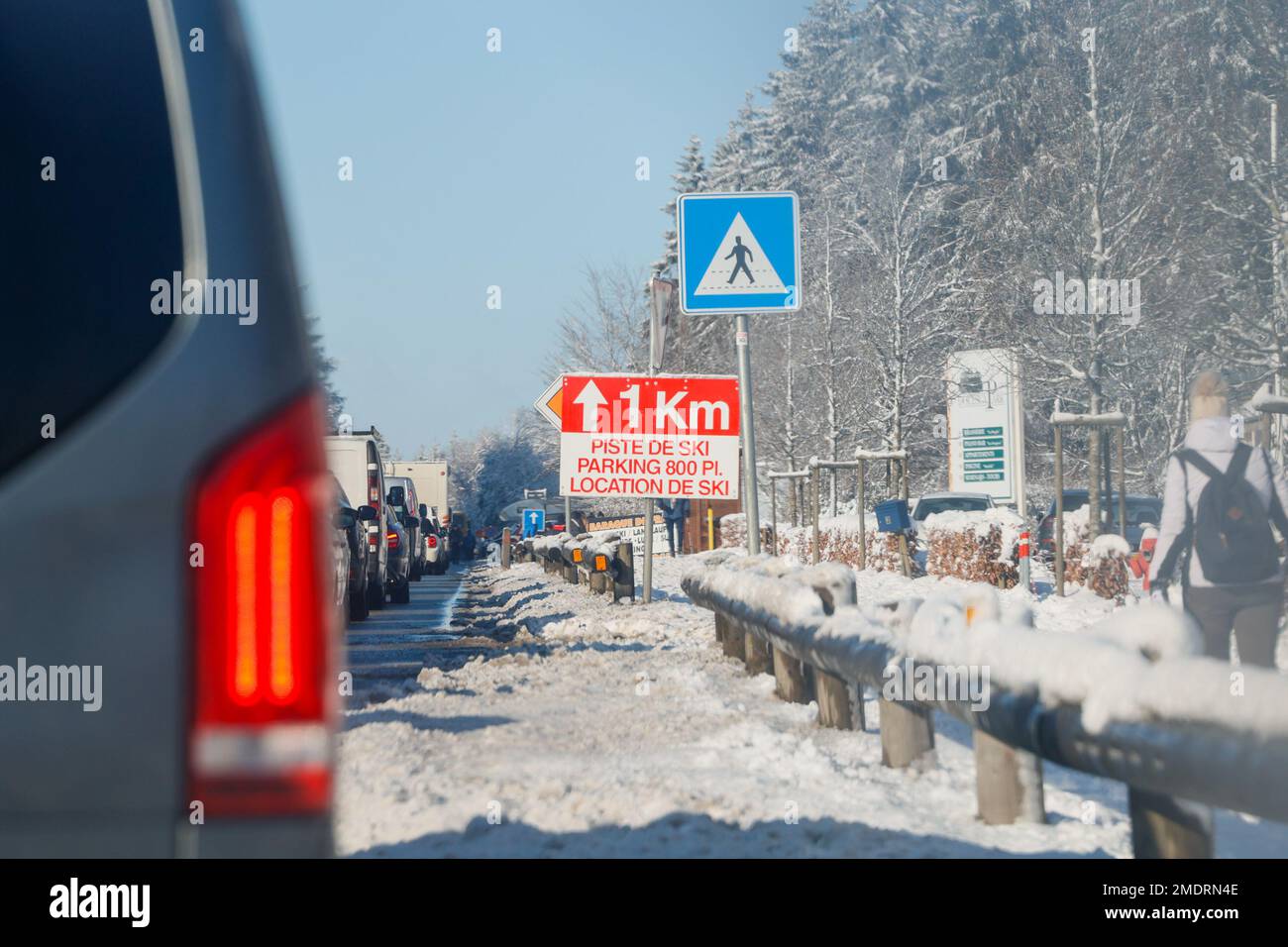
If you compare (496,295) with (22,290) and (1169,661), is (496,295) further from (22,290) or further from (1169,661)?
(22,290)

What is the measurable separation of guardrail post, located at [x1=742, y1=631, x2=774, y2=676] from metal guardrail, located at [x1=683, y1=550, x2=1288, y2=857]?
2.28 meters

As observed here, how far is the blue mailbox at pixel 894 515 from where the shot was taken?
21781 millimetres

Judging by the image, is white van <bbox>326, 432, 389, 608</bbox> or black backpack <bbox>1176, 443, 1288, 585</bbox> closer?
black backpack <bbox>1176, 443, 1288, 585</bbox>

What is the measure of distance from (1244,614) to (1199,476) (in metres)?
0.76

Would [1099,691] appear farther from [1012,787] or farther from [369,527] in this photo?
[369,527]

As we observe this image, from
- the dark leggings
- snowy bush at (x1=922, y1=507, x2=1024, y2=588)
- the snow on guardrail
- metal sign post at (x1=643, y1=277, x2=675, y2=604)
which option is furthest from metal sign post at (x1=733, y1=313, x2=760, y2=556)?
snowy bush at (x1=922, y1=507, x2=1024, y2=588)

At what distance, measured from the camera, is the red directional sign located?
1543cm

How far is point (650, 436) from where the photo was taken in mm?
15883

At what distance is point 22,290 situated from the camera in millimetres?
2037

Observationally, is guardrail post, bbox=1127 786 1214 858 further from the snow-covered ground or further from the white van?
the white van

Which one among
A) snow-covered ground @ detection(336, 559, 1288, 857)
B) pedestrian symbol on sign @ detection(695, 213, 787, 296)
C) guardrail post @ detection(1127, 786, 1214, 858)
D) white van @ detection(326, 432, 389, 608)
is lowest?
snow-covered ground @ detection(336, 559, 1288, 857)

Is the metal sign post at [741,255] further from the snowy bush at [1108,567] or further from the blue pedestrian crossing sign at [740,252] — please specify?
the snowy bush at [1108,567]

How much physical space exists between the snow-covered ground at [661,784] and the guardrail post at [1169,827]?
3.04ft
